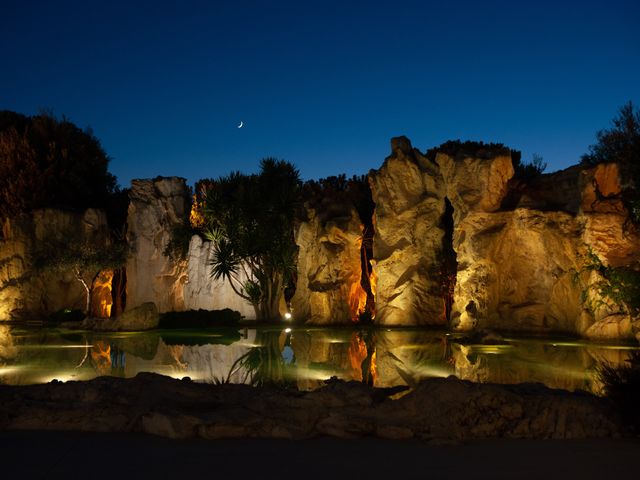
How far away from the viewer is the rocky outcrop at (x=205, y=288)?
29734 mm

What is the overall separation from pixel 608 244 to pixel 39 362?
642 inches

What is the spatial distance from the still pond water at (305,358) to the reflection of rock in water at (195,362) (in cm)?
2

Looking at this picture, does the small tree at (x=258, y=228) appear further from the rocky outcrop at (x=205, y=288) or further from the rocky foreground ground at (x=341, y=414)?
the rocky foreground ground at (x=341, y=414)

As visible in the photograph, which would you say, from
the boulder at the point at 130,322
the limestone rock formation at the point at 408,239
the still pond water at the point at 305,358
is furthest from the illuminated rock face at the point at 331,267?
the boulder at the point at 130,322

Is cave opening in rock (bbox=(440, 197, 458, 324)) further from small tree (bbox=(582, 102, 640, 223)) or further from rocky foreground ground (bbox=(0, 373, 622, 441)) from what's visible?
rocky foreground ground (bbox=(0, 373, 622, 441))

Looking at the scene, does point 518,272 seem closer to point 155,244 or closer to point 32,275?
point 155,244

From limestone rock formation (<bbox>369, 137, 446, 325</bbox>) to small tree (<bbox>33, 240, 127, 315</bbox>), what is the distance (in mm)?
13090

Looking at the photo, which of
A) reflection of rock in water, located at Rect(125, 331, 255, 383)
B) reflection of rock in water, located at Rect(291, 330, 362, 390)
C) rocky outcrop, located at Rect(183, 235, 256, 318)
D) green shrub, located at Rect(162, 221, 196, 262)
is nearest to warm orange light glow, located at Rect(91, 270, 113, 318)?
green shrub, located at Rect(162, 221, 196, 262)

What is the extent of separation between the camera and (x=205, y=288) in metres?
30.4

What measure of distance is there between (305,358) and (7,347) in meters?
9.17

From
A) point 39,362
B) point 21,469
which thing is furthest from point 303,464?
point 39,362

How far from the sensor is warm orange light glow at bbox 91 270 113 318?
32459 millimetres

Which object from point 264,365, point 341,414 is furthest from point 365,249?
point 341,414

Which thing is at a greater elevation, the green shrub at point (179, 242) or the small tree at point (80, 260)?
the green shrub at point (179, 242)
